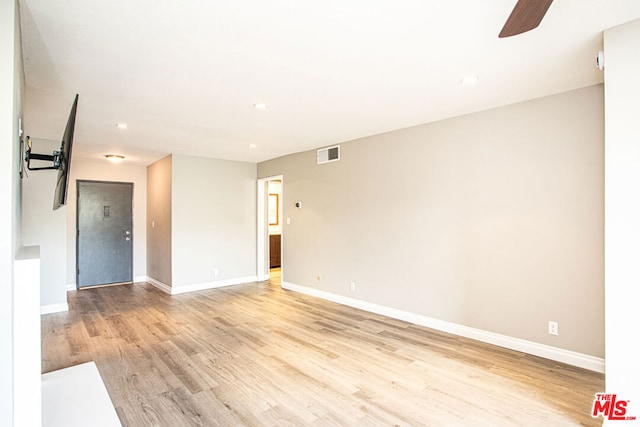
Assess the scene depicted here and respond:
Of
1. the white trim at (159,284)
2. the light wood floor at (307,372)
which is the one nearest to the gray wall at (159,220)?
the white trim at (159,284)

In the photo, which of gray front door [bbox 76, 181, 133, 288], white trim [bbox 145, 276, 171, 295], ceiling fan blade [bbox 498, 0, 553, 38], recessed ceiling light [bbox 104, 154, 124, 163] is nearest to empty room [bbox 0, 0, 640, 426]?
ceiling fan blade [bbox 498, 0, 553, 38]

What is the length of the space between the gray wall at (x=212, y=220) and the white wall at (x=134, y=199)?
177 centimetres

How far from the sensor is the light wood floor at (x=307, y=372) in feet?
7.49

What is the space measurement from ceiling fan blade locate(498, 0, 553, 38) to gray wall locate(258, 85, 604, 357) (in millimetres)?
1975

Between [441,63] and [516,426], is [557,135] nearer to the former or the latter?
[441,63]

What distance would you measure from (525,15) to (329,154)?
3944mm

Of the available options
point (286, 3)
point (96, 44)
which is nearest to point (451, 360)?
point (286, 3)

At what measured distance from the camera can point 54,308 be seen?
15.9 feet

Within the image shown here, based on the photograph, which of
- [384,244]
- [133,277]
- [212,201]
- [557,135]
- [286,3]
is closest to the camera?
[286,3]

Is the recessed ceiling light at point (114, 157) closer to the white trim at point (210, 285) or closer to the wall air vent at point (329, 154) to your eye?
the white trim at point (210, 285)

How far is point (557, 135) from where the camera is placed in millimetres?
3080

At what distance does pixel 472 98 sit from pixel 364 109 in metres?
1.06

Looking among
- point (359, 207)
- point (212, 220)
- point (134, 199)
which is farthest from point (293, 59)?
point (134, 199)

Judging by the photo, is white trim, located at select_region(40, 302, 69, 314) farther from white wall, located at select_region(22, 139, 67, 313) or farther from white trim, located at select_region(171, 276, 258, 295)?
white trim, located at select_region(171, 276, 258, 295)
